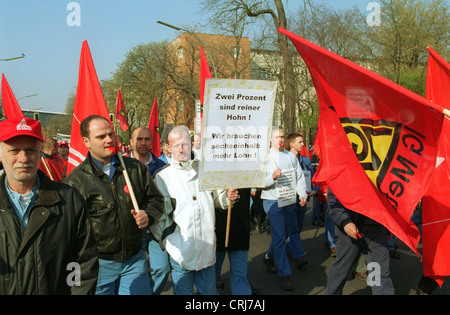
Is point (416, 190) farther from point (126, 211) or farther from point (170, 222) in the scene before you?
point (126, 211)

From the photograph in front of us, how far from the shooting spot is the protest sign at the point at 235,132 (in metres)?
3.44

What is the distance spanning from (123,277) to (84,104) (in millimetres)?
2003

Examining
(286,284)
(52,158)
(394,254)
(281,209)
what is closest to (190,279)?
(286,284)

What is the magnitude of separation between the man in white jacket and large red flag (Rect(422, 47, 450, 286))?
2.03 m

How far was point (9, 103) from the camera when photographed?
5277 millimetres

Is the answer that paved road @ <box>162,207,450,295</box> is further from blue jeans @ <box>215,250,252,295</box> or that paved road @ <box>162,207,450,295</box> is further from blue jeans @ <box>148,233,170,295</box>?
blue jeans @ <box>148,233,170,295</box>

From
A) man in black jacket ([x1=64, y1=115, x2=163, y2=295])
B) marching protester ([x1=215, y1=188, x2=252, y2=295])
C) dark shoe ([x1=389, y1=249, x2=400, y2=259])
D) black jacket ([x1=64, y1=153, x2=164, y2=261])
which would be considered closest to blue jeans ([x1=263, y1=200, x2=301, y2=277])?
marching protester ([x1=215, y1=188, x2=252, y2=295])

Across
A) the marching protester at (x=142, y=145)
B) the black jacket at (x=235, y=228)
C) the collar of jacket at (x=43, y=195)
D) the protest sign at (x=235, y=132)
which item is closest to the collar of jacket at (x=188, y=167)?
the protest sign at (x=235, y=132)

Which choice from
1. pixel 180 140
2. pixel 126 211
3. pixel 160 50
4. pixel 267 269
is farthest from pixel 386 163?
pixel 160 50

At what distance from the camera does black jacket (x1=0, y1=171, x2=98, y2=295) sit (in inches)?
87.4

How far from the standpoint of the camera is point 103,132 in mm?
3424

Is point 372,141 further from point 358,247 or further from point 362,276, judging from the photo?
point 362,276

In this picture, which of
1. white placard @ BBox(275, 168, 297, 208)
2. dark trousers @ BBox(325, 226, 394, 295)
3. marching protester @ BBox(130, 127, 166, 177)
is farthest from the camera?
white placard @ BBox(275, 168, 297, 208)

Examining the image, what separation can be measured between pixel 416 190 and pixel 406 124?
1.98 ft
